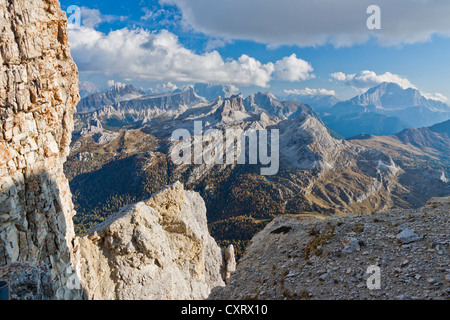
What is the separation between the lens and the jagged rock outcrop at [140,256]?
75.7ft

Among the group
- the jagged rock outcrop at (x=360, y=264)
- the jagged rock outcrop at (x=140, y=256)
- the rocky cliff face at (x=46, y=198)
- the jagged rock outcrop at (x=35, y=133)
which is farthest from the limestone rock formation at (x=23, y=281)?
the jagged rock outcrop at (x=360, y=264)

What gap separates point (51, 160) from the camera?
1722 centimetres

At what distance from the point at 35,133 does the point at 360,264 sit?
24436mm

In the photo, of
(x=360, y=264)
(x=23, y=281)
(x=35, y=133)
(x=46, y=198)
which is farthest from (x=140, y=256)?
(x=360, y=264)

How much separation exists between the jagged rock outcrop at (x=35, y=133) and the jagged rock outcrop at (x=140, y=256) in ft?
13.2

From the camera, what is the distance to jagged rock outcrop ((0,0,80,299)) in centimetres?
1386

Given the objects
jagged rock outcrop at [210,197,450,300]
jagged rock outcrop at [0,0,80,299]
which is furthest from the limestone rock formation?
jagged rock outcrop at [210,197,450,300]

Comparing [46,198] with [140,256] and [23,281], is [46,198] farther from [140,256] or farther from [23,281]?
[140,256]

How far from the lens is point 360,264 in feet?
47.9

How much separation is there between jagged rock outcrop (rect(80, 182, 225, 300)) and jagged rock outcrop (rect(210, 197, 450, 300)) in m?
7.76

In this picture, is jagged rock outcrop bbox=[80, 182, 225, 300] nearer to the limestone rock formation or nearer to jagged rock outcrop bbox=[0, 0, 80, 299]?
jagged rock outcrop bbox=[0, 0, 80, 299]

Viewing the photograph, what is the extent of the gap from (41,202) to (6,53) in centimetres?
1024

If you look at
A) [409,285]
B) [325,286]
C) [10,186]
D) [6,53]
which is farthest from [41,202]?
[409,285]
